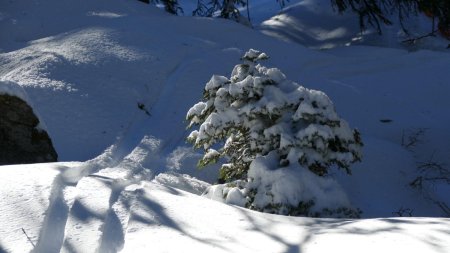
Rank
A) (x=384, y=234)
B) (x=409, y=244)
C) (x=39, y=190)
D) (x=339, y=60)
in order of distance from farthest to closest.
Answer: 1. (x=339, y=60)
2. (x=39, y=190)
3. (x=384, y=234)
4. (x=409, y=244)

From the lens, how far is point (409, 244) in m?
2.62

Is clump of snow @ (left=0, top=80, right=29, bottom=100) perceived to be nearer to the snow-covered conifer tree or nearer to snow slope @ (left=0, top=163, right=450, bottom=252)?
the snow-covered conifer tree

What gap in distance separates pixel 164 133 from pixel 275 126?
2641mm

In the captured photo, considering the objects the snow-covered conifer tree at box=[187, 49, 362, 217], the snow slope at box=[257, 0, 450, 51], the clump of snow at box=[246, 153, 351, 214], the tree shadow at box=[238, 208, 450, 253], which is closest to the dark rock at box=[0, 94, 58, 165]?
the snow-covered conifer tree at box=[187, 49, 362, 217]

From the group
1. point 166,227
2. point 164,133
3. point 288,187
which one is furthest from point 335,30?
point 166,227

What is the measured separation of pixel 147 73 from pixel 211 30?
2.27m

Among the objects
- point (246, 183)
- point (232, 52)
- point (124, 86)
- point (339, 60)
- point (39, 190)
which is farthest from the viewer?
point (339, 60)

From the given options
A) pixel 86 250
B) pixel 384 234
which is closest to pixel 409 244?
pixel 384 234

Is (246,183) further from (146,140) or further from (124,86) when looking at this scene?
(124,86)

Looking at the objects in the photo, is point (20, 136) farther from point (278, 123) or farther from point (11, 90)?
point (278, 123)

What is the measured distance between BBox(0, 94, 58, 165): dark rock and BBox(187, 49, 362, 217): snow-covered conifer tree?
4.68 feet

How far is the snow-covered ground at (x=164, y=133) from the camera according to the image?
112 inches

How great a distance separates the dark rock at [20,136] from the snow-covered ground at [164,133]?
462 millimetres

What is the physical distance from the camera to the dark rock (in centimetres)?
534
